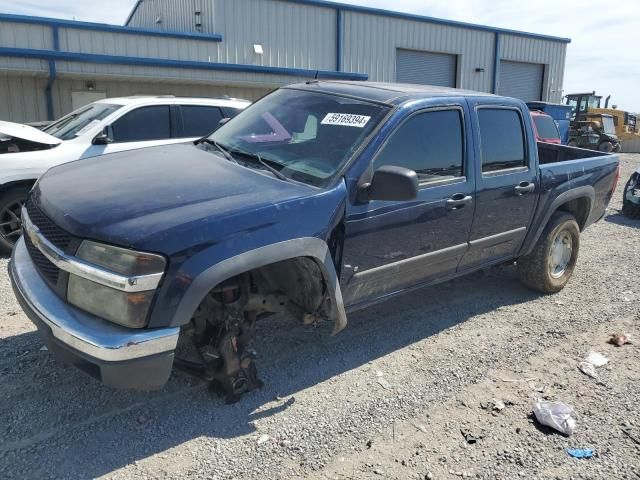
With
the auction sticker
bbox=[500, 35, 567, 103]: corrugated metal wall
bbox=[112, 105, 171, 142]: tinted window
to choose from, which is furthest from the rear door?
bbox=[500, 35, 567, 103]: corrugated metal wall

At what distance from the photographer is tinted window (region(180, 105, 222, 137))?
7.26 m

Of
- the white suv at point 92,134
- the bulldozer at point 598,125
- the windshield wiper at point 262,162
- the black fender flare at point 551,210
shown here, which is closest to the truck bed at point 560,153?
the black fender flare at point 551,210

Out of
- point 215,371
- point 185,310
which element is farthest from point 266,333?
point 185,310

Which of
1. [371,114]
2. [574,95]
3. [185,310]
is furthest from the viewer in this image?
[574,95]

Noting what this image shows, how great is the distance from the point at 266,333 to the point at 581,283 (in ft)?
12.0

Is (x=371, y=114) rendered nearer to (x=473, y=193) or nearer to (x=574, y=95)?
(x=473, y=193)

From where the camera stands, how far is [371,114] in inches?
144

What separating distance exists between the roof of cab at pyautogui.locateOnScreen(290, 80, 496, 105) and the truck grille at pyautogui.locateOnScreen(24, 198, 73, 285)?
215cm

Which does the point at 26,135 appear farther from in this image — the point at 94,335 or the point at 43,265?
the point at 94,335

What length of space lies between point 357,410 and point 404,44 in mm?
19802

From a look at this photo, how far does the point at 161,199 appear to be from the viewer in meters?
2.88

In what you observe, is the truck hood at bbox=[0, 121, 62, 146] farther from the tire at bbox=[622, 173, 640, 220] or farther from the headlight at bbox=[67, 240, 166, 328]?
the tire at bbox=[622, 173, 640, 220]

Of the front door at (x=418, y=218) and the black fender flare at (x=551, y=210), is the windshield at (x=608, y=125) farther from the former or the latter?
the front door at (x=418, y=218)

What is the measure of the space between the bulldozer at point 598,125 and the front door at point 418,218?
22036 mm
